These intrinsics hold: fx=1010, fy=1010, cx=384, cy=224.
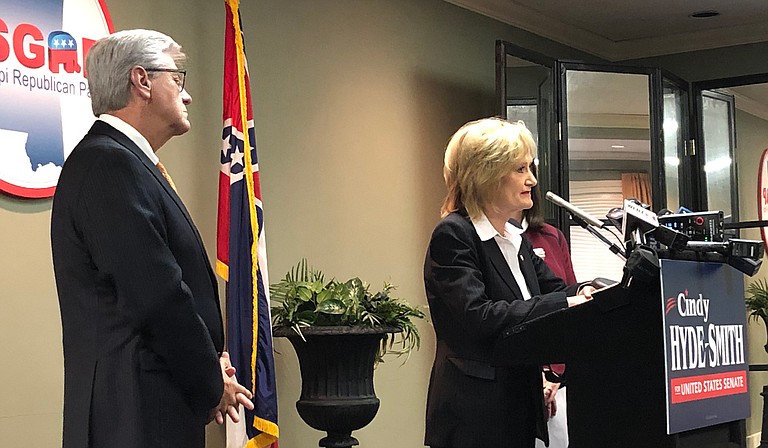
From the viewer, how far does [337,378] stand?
3.48 meters

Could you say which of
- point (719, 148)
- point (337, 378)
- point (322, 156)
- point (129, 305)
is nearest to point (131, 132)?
point (129, 305)

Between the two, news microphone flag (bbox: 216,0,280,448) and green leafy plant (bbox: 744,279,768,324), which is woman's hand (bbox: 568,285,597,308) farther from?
green leafy plant (bbox: 744,279,768,324)

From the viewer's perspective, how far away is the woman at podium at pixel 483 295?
6.67 feet

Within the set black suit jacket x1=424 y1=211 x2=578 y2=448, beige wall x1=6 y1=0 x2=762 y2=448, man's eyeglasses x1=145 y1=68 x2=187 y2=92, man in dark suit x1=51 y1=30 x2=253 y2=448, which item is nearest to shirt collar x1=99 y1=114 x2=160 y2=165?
man in dark suit x1=51 y1=30 x2=253 y2=448

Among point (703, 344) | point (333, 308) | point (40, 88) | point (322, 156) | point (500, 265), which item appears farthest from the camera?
point (322, 156)

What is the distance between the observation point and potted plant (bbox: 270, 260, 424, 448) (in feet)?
11.2

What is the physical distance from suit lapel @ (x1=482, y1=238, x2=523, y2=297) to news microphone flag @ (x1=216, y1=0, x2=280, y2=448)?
4.11ft

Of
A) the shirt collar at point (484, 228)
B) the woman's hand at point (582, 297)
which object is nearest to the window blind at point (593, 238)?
the shirt collar at point (484, 228)

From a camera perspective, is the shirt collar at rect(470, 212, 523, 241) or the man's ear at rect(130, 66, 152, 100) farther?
the shirt collar at rect(470, 212, 523, 241)

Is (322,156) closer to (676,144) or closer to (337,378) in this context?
(337,378)

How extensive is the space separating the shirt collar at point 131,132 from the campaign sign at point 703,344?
986mm

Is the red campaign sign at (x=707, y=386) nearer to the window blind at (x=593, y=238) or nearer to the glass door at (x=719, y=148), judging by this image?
the window blind at (x=593, y=238)

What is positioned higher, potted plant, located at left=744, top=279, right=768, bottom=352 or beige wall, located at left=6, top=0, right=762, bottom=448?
beige wall, located at left=6, top=0, right=762, bottom=448

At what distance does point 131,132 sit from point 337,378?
1.72 metres
